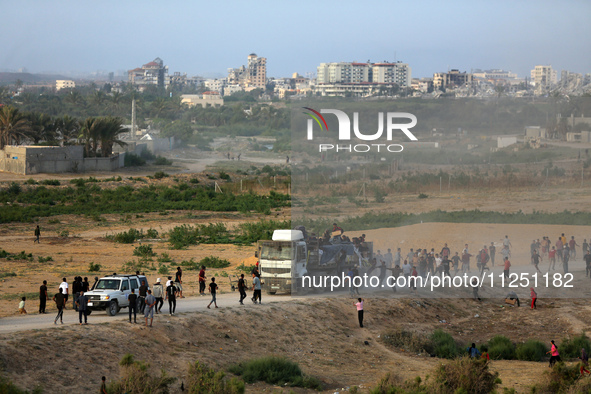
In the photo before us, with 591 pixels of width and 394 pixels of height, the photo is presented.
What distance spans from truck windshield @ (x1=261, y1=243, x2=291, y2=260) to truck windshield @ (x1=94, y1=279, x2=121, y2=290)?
5.78m

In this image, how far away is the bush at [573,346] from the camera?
75.2ft

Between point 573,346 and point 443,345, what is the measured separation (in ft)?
14.9

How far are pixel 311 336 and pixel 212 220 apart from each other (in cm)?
2931

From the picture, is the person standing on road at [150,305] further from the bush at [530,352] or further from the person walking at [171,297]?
the bush at [530,352]

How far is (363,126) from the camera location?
28.5 metres

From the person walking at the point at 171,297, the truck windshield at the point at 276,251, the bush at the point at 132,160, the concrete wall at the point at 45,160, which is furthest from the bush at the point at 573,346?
the bush at the point at 132,160

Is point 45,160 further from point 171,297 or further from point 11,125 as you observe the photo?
point 171,297

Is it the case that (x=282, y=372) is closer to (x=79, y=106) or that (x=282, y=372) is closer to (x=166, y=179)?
(x=166, y=179)

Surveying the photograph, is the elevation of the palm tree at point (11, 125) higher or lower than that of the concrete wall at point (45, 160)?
higher

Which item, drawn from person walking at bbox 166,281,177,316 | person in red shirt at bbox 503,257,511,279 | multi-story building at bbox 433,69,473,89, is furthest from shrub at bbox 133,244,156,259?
multi-story building at bbox 433,69,473,89

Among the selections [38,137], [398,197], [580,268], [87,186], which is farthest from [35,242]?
[38,137]

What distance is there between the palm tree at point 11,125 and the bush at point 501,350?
69.1 meters

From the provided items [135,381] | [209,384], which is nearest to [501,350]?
[209,384]

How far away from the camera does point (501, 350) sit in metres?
22.8
